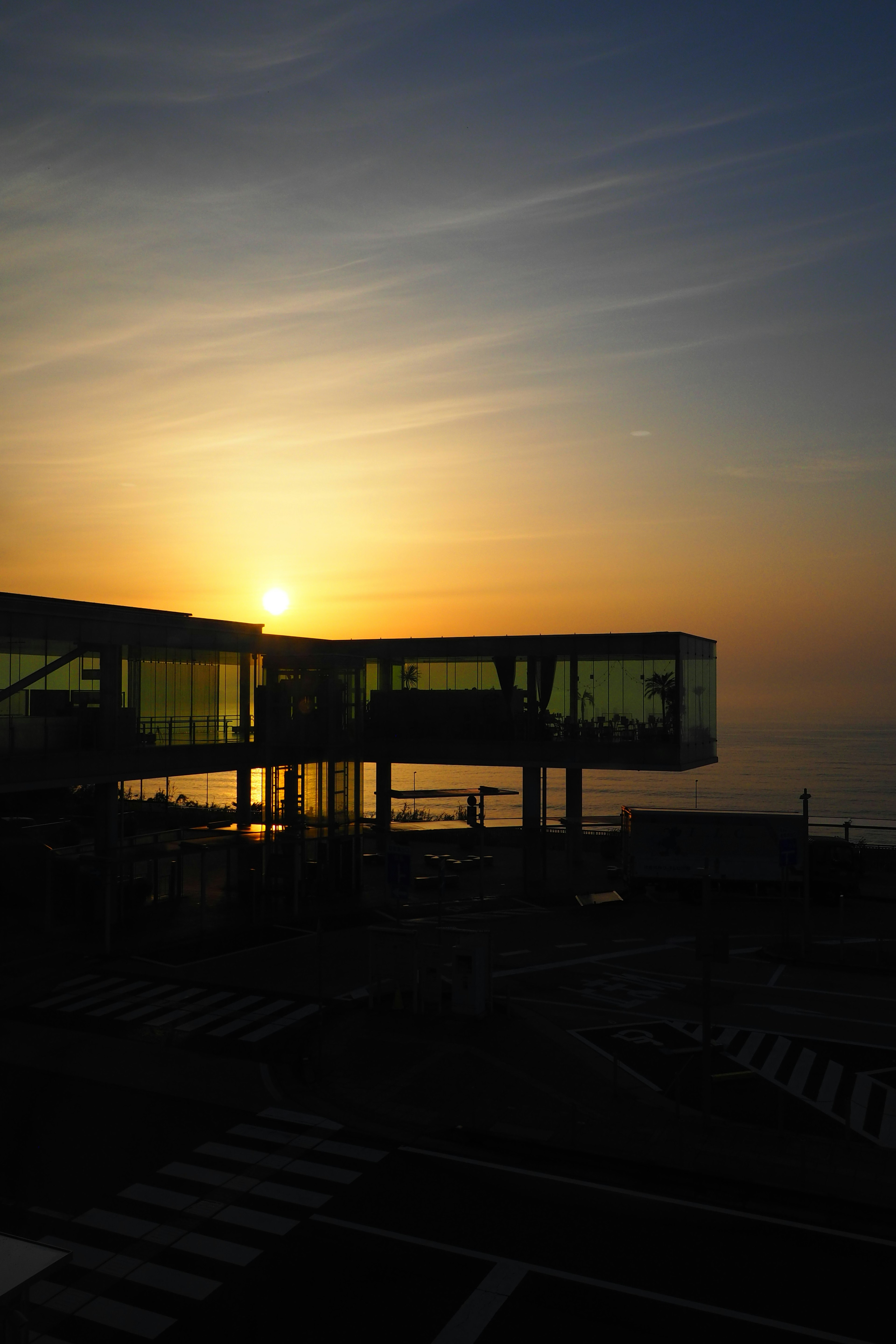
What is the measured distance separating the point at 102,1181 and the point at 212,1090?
453 cm

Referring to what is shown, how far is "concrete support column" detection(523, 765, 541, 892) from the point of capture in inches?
1857

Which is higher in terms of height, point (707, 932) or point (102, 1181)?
point (707, 932)

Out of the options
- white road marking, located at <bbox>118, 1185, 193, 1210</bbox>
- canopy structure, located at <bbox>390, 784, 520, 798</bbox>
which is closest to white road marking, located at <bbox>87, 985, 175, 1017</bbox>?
white road marking, located at <bbox>118, 1185, 193, 1210</bbox>

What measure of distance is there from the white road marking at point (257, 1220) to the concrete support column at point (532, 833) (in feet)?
103

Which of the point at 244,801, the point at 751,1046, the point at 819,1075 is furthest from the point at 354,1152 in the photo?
the point at 244,801

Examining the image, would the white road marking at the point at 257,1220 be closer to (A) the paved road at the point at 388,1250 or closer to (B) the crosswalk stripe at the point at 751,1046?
(A) the paved road at the point at 388,1250

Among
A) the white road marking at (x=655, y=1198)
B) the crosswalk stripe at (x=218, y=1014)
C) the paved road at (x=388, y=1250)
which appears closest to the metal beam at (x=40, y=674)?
the crosswalk stripe at (x=218, y=1014)

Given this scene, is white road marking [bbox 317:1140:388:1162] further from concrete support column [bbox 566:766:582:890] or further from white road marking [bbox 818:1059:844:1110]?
concrete support column [bbox 566:766:582:890]

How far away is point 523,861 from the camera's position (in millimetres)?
47844

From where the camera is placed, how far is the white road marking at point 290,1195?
15.4 meters

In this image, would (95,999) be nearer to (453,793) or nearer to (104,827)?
(104,827)

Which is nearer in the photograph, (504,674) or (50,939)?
(50,939)

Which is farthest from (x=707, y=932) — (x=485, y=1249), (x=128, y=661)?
(x=128, y=661)

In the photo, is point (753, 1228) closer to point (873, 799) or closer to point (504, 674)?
point (504, 674)
